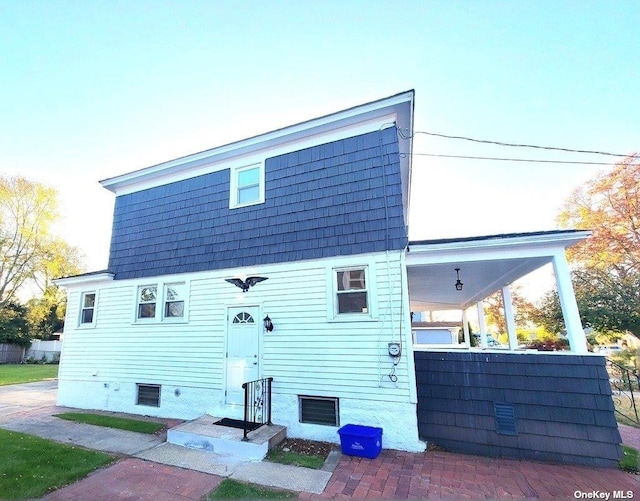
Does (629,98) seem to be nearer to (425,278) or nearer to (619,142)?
(619,142)

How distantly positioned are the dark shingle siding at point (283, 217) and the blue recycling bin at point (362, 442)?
3.21 meters

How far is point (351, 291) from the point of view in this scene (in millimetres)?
6145

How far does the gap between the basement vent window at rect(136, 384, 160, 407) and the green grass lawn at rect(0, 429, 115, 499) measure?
7.18 feet

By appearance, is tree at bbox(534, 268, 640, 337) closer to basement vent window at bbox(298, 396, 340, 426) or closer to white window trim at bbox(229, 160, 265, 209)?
basement vent window at bbox(298, 396, 340, 426)

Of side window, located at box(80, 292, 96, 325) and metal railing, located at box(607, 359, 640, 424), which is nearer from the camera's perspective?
metal railing, located at box(607, 359, 640, 424)

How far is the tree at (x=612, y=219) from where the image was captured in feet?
51.6

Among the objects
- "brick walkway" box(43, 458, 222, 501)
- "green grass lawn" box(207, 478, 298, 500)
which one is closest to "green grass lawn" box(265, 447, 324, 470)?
"green grass lawn" box(207, 478, 298, 500)

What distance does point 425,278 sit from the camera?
8.02 m

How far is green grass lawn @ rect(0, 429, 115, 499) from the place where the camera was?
3.89m

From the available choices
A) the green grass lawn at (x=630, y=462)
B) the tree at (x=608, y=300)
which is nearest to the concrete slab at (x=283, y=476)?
the green grass lawn at (x=630, y=462)

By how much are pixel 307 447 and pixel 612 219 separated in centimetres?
2010

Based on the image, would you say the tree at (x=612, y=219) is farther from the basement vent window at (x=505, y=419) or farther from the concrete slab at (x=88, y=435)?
the concrete slab at (x=88, y=435)

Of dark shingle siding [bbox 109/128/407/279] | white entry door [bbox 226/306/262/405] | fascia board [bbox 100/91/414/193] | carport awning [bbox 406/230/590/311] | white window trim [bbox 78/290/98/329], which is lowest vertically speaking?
white entry door [bbox 226/306/262/405]

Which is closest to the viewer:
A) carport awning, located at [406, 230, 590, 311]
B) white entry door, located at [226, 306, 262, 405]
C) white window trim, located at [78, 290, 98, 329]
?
carport awning, located at [406, 230, 590, 311]
